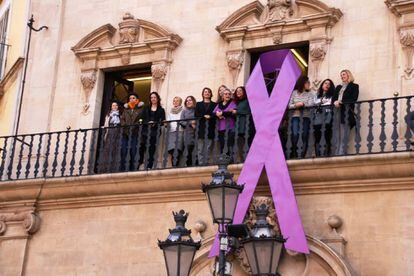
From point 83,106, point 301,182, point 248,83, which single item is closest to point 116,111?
point 83,106

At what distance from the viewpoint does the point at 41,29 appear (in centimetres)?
1975

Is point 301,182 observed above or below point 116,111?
below

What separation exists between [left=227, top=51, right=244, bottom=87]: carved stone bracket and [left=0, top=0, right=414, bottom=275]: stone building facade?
0.02 metres

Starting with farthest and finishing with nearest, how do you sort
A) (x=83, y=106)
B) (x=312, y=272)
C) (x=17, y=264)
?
(x=83, y=106) < (x=17, y=264) < (x=312, y=272)

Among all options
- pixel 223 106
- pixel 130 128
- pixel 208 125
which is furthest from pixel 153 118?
pixel 223 106

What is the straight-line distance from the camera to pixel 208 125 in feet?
54.7

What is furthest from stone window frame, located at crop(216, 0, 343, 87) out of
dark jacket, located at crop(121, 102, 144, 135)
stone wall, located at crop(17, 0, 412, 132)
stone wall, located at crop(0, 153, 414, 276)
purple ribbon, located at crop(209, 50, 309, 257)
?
stone wall, located at crop(0, 153, 414, 276)

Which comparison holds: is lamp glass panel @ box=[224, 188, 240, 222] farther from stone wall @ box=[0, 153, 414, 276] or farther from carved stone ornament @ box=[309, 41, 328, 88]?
carved stone ornament @ box=[309, 41, 328, 88]

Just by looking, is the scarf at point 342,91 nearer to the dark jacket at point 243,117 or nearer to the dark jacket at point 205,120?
the dark jacket at point 243,117

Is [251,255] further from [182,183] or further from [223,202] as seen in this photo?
[182,183]

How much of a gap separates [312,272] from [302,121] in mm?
2315

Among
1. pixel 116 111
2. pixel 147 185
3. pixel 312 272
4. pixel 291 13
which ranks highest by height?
pixel 291 13

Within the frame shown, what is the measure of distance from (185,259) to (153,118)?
5.88 metres

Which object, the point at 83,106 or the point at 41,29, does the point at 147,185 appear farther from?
the point at 41,29
